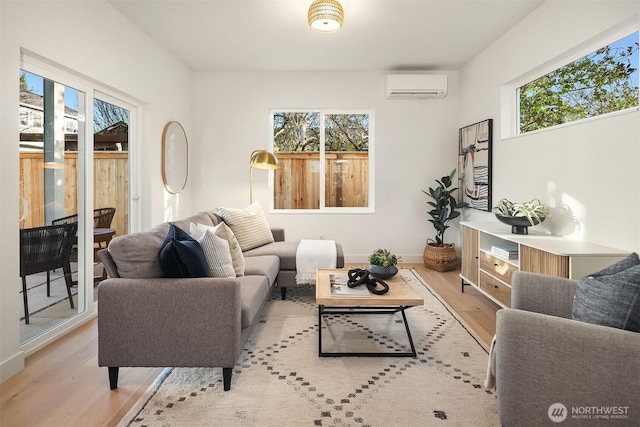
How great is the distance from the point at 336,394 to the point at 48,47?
9.45 feet

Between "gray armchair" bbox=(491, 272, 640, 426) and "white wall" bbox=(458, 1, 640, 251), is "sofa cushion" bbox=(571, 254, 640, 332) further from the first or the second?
"white wall" bbox=(458, 1, 640, 251)

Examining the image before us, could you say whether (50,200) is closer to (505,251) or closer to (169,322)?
(169,322)

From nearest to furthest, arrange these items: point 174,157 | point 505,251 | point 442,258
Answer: point 505,251 < point 174,157 < point 442,258

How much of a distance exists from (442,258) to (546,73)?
7.58ft

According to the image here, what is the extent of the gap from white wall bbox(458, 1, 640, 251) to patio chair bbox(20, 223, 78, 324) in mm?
3959

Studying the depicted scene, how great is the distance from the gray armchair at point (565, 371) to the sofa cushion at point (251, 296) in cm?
128

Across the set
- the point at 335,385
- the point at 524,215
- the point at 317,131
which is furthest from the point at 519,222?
the point at 317,131

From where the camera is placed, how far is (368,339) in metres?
2.45

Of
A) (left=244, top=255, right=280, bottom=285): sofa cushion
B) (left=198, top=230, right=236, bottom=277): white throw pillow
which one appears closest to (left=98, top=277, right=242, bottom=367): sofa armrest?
(left=198, top=230, right=236, bottom=277): white throw pillow

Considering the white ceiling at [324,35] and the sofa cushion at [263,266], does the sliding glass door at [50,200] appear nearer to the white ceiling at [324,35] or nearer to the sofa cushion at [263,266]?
the white ceiling at [324,35]

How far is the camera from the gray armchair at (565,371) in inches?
A: 45.8

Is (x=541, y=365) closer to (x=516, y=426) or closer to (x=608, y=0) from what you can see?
(x=516, y=426)

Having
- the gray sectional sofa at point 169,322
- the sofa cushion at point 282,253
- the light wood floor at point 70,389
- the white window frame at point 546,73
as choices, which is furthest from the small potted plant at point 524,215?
the gray sectional sofa at point 169,322

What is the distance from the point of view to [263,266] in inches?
111
